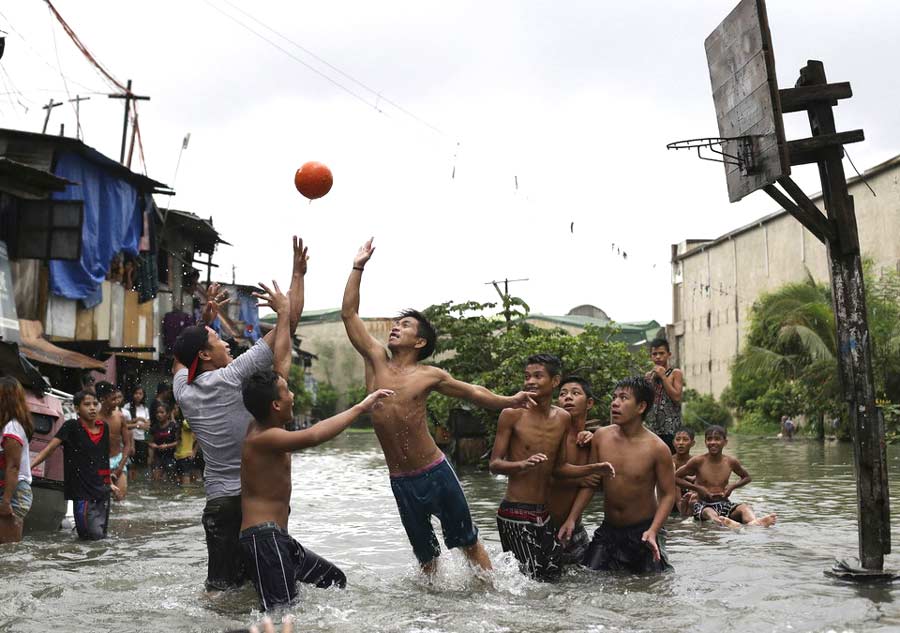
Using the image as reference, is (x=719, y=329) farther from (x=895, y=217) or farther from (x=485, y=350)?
(x=485, y=350)

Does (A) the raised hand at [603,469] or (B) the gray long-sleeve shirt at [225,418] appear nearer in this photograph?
(B) the gray long-sleeve shirt at [225,418]

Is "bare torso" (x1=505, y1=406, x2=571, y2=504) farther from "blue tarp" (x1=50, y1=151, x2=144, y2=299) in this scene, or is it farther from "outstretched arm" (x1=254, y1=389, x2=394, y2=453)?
"blue tarp" (x1=50, y1=151, x2=144, y2=299)

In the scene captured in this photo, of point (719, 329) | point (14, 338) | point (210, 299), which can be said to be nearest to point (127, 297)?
point (14, 338)

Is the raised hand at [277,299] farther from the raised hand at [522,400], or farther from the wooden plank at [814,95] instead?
the wooden plank at [814,95]

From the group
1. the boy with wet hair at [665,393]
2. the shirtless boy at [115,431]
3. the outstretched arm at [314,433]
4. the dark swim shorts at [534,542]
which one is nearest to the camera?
the outstretched arm at [314,433]

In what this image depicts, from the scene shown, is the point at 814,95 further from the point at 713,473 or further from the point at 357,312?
the point at 713,473

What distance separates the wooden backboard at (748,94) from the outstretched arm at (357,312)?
268 cm

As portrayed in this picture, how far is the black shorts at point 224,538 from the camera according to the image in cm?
594

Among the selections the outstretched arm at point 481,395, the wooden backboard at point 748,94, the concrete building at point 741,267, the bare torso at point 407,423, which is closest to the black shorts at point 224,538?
the bare torso at point 407,423

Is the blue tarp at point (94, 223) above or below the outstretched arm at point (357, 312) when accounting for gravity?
above

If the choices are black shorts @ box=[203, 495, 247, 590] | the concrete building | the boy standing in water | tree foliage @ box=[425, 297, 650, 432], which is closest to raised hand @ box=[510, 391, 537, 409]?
black shorts @ box=[203, 495, 247, 590]

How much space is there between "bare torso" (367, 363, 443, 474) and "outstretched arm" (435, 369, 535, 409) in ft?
0.24

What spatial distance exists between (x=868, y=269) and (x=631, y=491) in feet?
92.9

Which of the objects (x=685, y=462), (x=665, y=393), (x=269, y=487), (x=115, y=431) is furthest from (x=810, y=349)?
(x=269, y=487)
